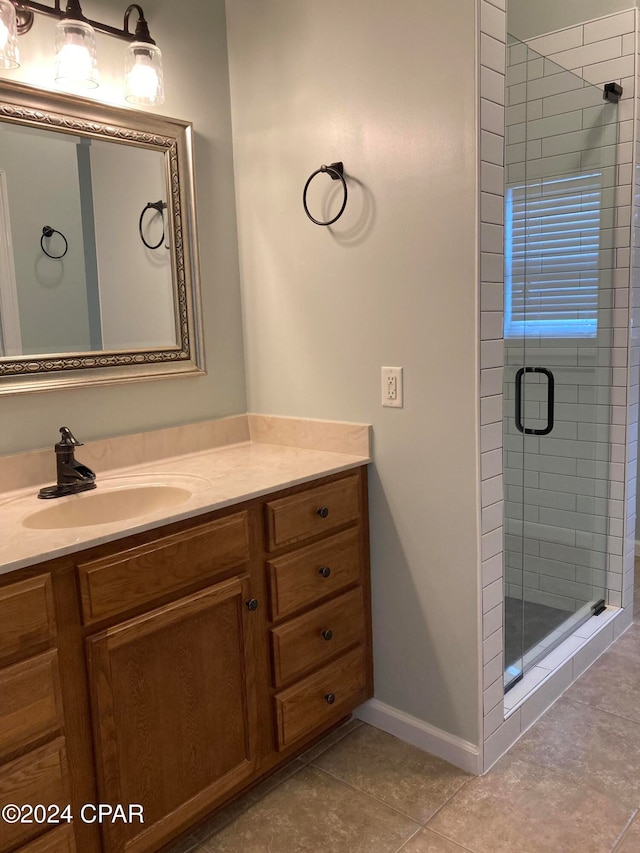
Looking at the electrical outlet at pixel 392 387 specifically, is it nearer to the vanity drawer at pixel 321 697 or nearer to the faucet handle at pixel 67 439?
the vanity drawer at pixel 321 697

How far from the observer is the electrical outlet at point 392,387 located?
2002mm

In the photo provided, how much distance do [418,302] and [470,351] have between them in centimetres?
21

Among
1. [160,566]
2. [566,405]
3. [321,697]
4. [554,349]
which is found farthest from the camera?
[566,405]

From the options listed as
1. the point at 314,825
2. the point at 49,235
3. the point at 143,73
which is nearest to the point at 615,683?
the point at 314,825

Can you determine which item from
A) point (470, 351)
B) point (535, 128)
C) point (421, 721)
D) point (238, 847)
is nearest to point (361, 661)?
point (421, 721)

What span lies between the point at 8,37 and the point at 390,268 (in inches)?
43.2

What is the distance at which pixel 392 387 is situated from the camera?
202 centimetres

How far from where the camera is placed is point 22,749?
1345 mm

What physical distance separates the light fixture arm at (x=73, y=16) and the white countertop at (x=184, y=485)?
114 centimetres

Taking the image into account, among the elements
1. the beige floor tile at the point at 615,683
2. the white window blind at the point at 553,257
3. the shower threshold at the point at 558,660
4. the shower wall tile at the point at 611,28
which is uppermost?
the shower wall tile at the point at 611,28

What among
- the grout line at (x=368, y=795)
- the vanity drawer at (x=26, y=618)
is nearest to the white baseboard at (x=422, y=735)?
the grout line at (x=368, y=795)

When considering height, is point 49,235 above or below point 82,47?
below

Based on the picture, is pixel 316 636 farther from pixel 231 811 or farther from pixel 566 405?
pixel 566 405

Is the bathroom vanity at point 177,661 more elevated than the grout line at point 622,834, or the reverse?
the bathroom vanity at point 177,661
